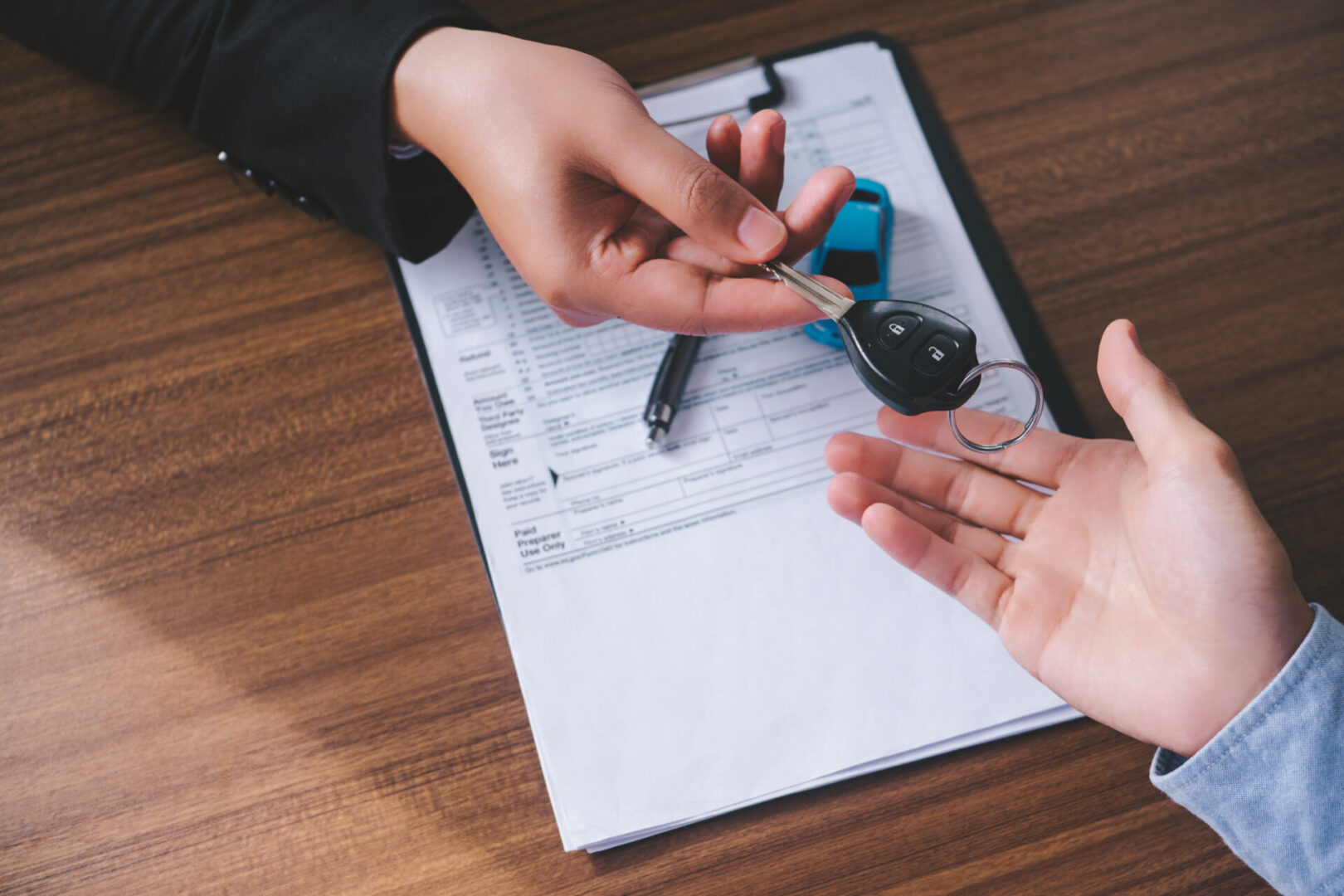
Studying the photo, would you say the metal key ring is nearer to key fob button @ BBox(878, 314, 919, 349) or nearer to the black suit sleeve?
key fob button @ BBox(878, 314, 919, 349)

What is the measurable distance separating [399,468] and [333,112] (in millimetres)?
253

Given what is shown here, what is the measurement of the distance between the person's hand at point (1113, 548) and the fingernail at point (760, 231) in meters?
0.15

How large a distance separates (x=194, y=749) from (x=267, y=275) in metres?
0.33

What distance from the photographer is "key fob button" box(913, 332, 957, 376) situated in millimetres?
476

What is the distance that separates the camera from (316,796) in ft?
1.73

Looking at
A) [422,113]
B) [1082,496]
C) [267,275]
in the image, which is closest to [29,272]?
[267,275]

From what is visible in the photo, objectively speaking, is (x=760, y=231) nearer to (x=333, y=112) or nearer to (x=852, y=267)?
(x=852, y=267)

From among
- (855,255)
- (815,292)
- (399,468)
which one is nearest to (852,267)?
(855,255)

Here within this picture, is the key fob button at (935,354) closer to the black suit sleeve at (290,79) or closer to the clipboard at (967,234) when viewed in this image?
the clipboard at (967,234)

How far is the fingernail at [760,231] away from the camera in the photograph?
1.64 ft

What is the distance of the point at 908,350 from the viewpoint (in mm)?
482

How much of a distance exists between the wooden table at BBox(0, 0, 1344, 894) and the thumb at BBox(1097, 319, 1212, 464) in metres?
0.11

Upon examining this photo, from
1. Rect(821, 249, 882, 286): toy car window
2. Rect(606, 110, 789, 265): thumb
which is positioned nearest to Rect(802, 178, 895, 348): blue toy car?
Rect(821, 249, 882, 286): toy car window

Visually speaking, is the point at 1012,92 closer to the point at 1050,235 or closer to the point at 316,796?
the point at 1050,235
